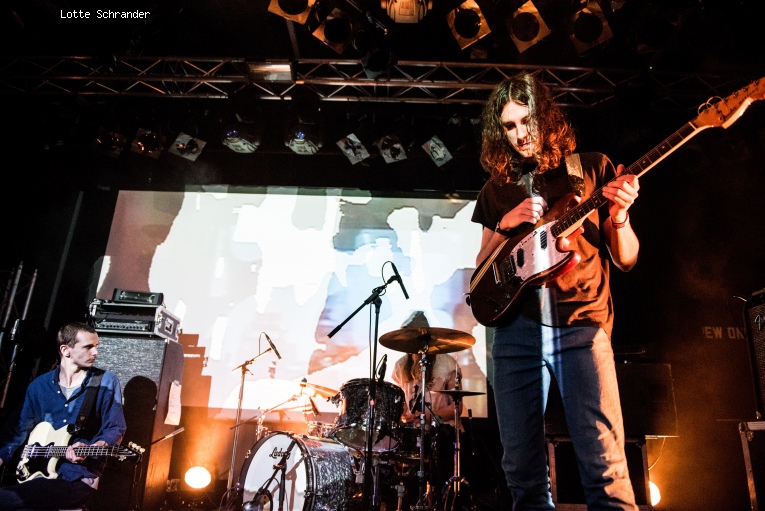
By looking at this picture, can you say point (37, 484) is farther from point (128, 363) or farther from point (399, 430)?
point (399, 430)

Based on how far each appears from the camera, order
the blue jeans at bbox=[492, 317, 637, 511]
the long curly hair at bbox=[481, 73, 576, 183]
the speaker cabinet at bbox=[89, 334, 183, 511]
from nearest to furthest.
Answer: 1. the blue jeans at bbox=[492, 317, 637, 511]
2. the long curly hair at bbox=[481, 73, 576, 183]
3. the speaker cabinet at bbox=[89, 334, 183, 511]

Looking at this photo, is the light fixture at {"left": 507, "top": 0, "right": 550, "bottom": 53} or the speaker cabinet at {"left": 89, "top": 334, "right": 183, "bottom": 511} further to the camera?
the light fixture at {"left": 507, "top": 0, "right": 550, "bottom": 53}

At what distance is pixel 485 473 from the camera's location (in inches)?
242

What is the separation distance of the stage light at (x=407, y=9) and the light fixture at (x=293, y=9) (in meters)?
0.83

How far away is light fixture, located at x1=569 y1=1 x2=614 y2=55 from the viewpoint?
17.5 feet

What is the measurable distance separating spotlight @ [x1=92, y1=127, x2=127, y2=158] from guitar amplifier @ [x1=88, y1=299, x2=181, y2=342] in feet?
7.80

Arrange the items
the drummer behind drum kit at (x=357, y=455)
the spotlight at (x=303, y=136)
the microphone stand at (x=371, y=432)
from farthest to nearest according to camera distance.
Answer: the spotlight at (x=303, y=136) < the drummer behind drum kit at (x=357, y=455) < the microphone stand at (x=371, y=432)

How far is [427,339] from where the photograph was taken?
490 centimetres

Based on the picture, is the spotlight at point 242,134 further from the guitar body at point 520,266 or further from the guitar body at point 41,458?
the guitar body at point 520,266

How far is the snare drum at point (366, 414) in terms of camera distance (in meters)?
4.66

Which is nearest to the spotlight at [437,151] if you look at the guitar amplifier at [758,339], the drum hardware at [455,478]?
the drum hardware at [455,478]

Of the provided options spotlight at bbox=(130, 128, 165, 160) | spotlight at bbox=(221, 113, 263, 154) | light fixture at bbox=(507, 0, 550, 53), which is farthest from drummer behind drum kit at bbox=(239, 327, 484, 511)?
spotlight at bbox=(130, 128, 165, 160)

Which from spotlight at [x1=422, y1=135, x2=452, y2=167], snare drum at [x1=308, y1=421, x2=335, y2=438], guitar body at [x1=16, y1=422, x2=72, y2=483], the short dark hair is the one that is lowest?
guitar body at [x1=16, y1=422, x2=72, y2=483]

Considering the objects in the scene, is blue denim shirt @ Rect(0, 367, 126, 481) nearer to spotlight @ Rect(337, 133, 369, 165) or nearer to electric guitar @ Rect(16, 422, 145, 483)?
electric guitar @ Rect(16, 422, 145, 483)
